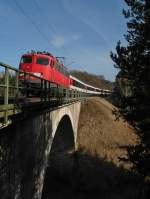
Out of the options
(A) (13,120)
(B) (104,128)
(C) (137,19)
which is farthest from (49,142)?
(B) (104,128)

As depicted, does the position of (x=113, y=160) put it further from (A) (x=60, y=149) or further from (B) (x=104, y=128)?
(B) (x=104, y=128)

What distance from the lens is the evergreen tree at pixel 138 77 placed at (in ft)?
51.2

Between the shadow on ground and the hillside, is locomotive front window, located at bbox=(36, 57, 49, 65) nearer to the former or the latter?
the shadow on ground

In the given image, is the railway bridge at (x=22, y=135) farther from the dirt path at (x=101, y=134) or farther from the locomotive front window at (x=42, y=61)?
the dirt path at (x=101, y=134)

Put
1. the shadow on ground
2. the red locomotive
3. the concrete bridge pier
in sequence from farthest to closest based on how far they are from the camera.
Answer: the shadow on ground → the red locomotive → the concrete bridge pier

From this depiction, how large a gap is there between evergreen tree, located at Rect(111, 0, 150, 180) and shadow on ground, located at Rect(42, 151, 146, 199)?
458 inches

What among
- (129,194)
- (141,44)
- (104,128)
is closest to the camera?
(141,44)

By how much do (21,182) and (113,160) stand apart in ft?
84.5

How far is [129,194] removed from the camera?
28.5 m

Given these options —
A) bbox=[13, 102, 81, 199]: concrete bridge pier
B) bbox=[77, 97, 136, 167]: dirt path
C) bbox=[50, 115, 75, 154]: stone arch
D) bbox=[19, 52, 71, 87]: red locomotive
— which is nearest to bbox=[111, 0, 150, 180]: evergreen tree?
bbox=[13, 102, 81, 199]: concrete bridge pier

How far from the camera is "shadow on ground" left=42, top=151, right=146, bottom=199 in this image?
2966 cm

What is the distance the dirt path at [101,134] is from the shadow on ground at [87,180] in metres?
3.05

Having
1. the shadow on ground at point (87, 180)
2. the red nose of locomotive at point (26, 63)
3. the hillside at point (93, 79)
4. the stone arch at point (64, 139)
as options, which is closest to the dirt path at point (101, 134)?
the stone arch at point (64, 139)

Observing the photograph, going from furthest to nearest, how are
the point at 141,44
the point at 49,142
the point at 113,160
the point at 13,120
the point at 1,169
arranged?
the point at 113,160 < the point at 49,142 < the point at 141,44 < the point at 13,120 < the point at 1,169
